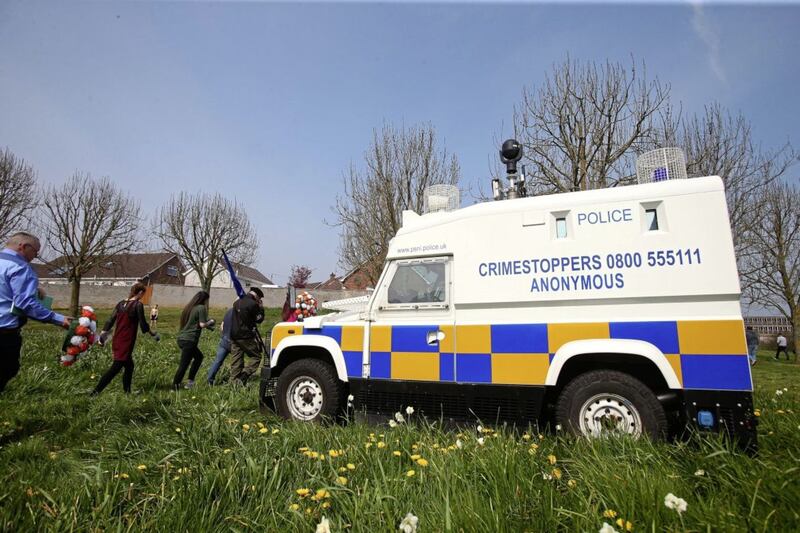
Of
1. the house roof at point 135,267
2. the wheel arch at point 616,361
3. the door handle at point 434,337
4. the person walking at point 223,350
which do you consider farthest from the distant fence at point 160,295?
the wheel arch at point 616,361

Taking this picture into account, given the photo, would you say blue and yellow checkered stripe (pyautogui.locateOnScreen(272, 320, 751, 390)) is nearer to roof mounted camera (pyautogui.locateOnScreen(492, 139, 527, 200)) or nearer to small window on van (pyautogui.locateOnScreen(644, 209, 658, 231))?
small window on van (pyautogui.locateOnScreen(644, 209, 658, 231))

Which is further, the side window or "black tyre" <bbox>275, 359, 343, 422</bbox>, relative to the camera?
"black tyre" <bbox>275, 359, 343, 422</bbox>

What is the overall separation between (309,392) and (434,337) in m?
1.63

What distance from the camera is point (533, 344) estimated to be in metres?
3.54

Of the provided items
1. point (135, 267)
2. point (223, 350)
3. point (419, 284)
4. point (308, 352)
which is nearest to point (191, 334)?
point (223, 350)

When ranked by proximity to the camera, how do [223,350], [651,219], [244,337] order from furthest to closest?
[223,350] < [244,337] < [651,219]

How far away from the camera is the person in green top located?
688 cm

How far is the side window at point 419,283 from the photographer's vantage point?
4121mm

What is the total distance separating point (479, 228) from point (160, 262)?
51479 mm

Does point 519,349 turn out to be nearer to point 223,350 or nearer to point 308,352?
point 308,352

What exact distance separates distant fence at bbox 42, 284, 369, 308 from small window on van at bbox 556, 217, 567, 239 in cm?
2428

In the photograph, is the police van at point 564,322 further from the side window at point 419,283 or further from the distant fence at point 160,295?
the distant fence at point 160,295

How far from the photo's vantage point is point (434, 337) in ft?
12.9

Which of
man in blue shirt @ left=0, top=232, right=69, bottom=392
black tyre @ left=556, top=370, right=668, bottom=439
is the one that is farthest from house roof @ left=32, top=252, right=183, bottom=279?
black tyre @ left=556, top=370, right=668, bottom=439
